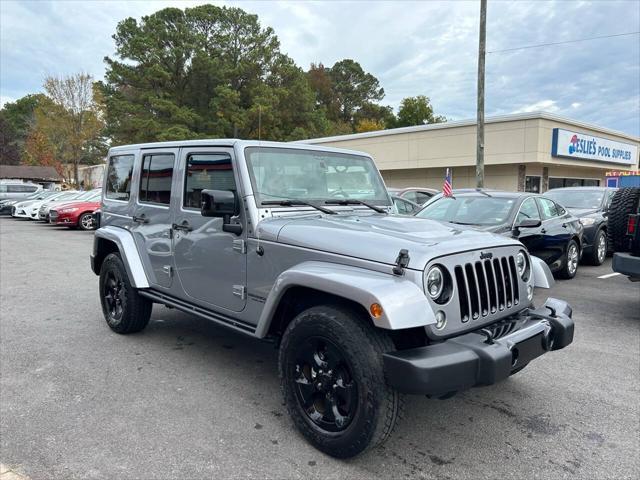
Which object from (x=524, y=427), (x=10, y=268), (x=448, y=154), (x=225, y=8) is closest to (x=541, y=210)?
(x=524, y=427)

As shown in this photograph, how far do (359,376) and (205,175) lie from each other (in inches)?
87.3

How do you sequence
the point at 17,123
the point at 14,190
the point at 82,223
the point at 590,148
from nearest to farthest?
the point at 82,223 < the point at 590,148 < the point at 14,190 < the point at 17,123

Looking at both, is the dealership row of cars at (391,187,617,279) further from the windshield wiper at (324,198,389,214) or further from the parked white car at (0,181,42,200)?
the parked white car at (0,181,42,200)

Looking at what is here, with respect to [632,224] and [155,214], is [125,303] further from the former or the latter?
[632,224]

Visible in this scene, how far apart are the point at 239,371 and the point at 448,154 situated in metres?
21.1

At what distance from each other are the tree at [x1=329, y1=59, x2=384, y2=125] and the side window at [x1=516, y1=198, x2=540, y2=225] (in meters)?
58.3

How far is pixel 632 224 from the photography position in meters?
5.73

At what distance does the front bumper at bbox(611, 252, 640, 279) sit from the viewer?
5605mm

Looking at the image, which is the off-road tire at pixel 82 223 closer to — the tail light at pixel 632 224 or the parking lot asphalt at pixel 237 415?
the parking lot asphalt at pixel 237 415

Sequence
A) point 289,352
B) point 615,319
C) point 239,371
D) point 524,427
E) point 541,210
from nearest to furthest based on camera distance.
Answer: point 289,352
point 524,427
point 239,371
point 615,319
point 541,210

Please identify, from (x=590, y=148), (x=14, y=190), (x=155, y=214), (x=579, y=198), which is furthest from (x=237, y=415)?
(x=14, y=190)

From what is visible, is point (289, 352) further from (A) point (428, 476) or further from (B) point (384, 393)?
(A) point (428, 476)

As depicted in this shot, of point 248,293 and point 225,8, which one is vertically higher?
point 225,8

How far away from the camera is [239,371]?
13.8 ft
